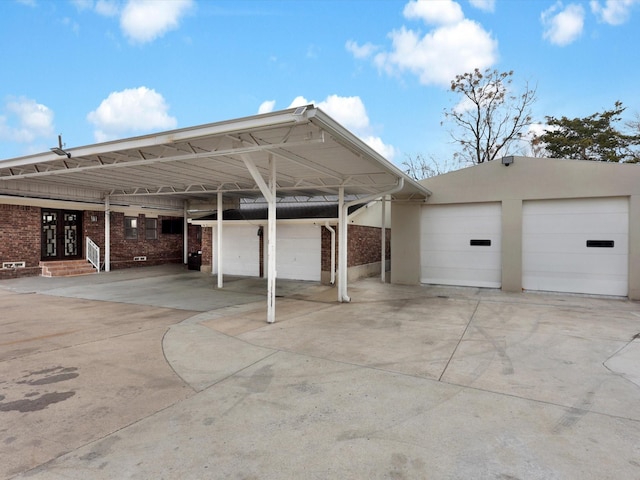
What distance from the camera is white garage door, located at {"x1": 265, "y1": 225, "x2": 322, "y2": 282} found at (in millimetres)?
13102

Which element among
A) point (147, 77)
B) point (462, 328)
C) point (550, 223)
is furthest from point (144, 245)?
point (550, 223)

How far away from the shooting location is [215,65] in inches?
565

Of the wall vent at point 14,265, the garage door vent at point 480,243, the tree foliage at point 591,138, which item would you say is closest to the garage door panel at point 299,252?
the garage door vent at point 480,243

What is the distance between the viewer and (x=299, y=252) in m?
13.4

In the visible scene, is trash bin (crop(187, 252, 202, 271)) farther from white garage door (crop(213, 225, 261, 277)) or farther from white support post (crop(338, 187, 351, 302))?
white support post (crop(338, 187, 351, 302))

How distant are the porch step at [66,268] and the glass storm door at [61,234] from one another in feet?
1.41

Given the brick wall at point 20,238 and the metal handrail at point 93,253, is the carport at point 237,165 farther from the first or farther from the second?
the metal handrail at point 93,253

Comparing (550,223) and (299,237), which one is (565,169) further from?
(299,237)

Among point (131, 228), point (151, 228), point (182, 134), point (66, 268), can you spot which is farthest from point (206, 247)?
point (182, 134)

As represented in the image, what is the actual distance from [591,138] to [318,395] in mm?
25354

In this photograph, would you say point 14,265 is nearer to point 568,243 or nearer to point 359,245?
point 359,245

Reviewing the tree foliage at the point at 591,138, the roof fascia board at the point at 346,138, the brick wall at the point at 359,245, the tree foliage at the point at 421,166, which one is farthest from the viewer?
the tree foliage at the point at 421,166

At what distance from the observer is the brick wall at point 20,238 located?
39.9 feet

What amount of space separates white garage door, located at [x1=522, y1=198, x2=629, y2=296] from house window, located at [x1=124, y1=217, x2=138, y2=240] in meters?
16.3
